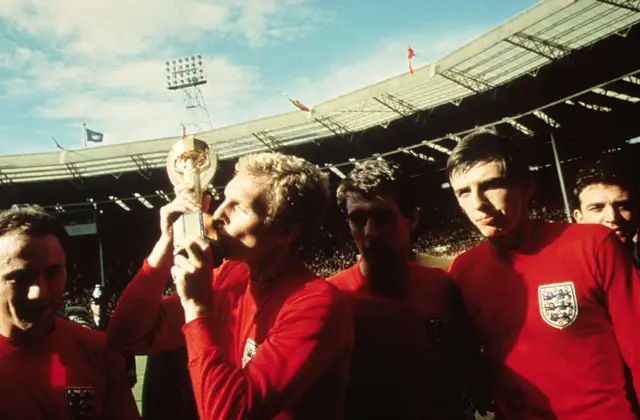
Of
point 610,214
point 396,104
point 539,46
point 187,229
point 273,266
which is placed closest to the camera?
point 187,229

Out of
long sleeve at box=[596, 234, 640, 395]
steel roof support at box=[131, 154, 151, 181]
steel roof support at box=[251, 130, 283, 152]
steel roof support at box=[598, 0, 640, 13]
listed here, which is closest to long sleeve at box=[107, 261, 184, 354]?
long sleeve at box=[596, 234, 640, 395]

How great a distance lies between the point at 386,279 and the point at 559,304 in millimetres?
636

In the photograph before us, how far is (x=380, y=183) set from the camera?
2.20 meters

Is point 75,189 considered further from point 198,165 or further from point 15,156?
point 198,165

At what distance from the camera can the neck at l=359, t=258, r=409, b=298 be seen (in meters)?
2.13

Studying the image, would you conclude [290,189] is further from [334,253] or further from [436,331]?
[334,253]

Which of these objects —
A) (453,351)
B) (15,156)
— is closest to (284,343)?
(453,351)

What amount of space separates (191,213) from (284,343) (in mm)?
457

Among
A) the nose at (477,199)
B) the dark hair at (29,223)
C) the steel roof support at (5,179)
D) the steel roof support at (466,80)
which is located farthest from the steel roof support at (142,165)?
the nose at (477,199)

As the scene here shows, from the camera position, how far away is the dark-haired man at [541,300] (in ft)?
5.76

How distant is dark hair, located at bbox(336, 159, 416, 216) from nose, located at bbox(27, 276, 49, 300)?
3.82 feet

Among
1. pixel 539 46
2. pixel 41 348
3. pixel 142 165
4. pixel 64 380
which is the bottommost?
pixel 64 380

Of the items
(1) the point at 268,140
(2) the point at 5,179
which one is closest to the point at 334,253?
(1) the point at 268,140

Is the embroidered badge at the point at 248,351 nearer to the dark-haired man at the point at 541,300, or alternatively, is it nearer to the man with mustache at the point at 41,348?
the man with mustache at the point at 41,348
